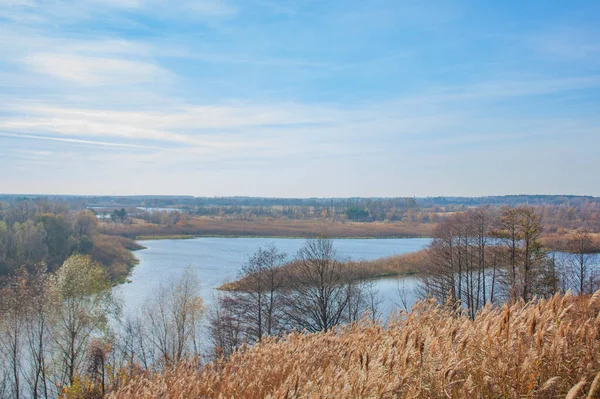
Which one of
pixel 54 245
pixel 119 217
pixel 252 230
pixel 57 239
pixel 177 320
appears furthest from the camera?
pixel 119 217

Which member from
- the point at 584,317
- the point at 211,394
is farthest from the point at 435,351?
the point at 211,394

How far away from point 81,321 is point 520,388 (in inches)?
979

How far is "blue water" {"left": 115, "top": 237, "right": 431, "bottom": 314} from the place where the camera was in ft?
108

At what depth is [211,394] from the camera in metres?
4.29

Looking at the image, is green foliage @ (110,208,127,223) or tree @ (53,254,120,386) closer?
tree @ (53,254,120,386)

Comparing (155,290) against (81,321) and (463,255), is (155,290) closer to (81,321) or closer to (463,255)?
(81,321)

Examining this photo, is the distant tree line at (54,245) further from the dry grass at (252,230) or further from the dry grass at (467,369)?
the dry grass at (467,369)

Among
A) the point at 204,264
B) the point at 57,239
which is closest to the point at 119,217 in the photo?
the point at 57,239

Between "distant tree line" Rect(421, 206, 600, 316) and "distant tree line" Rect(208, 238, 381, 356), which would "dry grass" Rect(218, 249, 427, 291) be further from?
"distant tree line" Rect(208, 238, 381, 356)

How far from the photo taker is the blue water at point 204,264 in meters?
32.8

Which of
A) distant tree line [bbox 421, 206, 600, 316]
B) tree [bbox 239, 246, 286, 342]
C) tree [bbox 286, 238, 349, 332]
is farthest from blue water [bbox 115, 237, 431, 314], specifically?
tree [bbox 239, 246, 286, 342]

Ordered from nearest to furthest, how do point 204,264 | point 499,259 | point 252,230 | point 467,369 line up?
1. point 467,369
2. point 499,259
3. point 204,264
4. point 252,230

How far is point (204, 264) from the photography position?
44500mm

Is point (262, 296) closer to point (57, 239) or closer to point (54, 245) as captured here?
point (54, 245)
